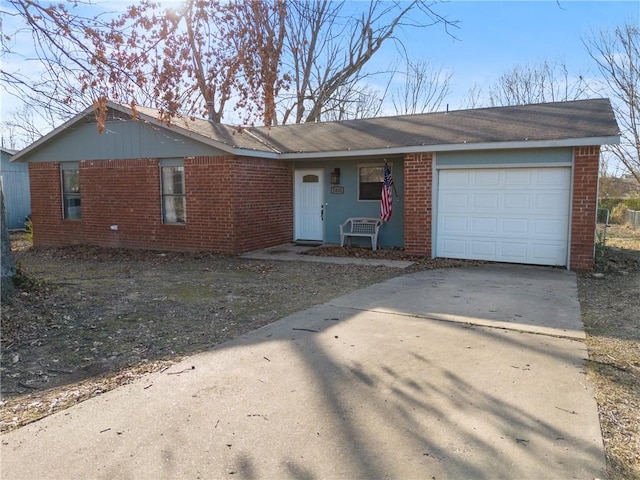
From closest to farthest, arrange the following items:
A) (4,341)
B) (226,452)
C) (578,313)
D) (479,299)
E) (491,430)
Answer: (226,452), (491,430), (4,341), (578,313), (479,299)

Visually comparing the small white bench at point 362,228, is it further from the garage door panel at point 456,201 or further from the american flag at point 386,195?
the garage door panel at point 456,201

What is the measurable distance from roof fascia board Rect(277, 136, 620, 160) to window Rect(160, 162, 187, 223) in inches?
107

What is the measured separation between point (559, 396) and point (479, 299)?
10.8 ft

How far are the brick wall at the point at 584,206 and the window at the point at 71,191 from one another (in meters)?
12.9

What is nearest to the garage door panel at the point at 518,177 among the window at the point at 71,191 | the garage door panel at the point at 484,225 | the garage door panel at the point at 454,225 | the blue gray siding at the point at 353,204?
the garage door panel at the point at 484,225

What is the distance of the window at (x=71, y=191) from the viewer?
45.6 feet

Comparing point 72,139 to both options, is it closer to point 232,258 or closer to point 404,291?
point 232,258

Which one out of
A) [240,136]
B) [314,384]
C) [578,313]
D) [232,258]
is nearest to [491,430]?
[314,384]

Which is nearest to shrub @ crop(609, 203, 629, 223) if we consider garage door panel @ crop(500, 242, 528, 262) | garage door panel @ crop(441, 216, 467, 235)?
garage door panel @ crop(500, 242, 528, 262)

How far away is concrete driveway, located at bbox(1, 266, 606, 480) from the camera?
2.74 meters

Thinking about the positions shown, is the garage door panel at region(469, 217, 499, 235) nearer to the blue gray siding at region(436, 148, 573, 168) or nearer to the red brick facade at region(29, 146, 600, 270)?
the red brick facade at region(29, 146, 600, 270)

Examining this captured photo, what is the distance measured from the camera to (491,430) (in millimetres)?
3100

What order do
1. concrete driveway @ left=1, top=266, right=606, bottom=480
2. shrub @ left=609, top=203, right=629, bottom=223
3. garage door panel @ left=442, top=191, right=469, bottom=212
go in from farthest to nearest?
1. shrub @ left=609, top=203, right=629, bottom=223
2. garage door panel @ left=442, top=191, right=469, bottom=212
3. concrete driveway @ left=1, top=266, right=606, bottom=480

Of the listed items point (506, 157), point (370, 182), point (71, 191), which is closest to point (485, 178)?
point (506, 157)
